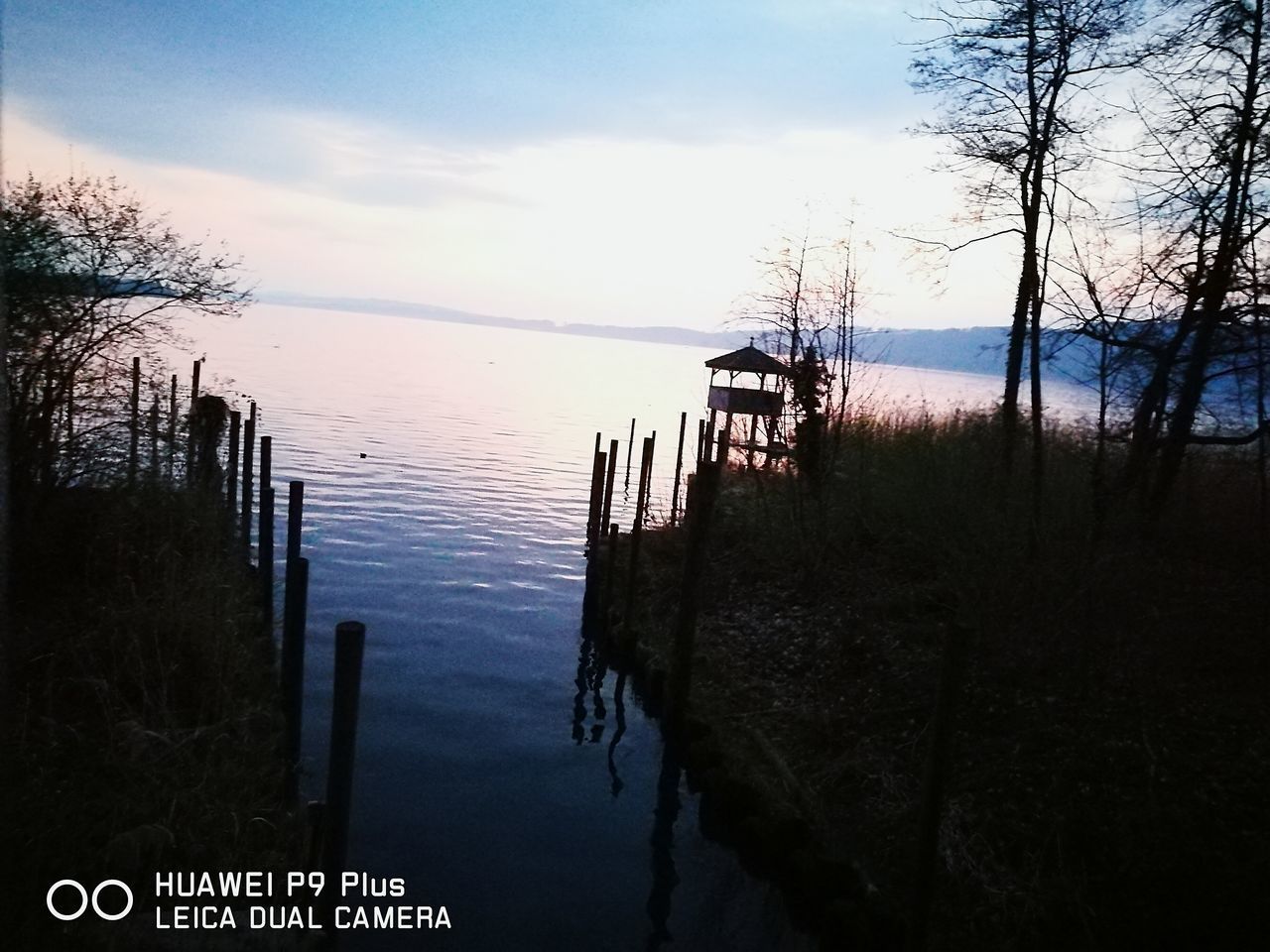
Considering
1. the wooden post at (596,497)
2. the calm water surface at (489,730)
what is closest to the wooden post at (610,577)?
the calm water surface at (489,730)

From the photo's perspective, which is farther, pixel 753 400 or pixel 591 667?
pixel 753 400

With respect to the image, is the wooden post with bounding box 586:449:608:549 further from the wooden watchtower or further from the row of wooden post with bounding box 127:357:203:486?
the row of wooden post with bounding box 127:357:203:486

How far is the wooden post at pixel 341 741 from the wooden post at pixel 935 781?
4019mm

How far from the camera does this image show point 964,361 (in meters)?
162

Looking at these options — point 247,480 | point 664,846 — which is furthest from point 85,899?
point 247,480

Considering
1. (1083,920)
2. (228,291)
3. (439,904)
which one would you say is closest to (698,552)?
(439,904)

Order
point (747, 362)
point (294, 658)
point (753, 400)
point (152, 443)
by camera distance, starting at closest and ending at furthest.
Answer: point (294, 658)
point (152, 443)
point (753, 400)
point (747, 362)

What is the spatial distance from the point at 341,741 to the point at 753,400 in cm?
2350

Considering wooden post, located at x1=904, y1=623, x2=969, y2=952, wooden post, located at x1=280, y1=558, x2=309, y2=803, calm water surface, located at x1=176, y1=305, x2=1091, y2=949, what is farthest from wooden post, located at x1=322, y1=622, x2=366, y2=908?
wooden post, located at x1=904, y1=623, x2=969, y2=952

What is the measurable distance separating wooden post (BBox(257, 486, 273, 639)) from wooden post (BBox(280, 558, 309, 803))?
4.69 m

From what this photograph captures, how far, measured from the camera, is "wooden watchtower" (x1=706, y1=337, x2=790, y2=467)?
2334 cm

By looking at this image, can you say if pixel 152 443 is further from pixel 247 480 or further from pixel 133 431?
pixel 247 480

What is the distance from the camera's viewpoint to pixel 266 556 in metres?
14.0

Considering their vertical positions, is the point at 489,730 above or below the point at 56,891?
below
